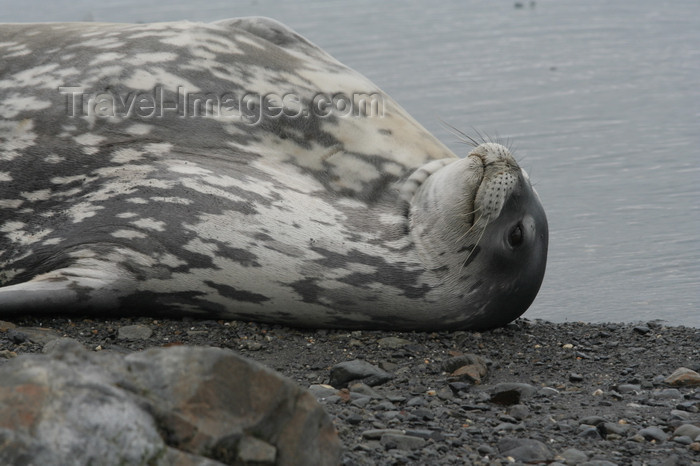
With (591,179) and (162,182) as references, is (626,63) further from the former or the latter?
(162,182)

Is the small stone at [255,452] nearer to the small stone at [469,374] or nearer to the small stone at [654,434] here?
the small stone at [654,434]

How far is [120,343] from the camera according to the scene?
14.2 ft

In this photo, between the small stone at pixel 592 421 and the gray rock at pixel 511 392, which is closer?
the small stone at pixel 592 421

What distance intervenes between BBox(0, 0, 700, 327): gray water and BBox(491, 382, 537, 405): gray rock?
134 cm

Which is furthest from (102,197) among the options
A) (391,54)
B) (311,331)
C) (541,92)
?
(391,54)

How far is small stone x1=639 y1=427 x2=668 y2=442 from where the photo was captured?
335 centimetres

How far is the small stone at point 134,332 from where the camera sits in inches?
173

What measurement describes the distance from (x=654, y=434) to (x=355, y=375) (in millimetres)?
1157

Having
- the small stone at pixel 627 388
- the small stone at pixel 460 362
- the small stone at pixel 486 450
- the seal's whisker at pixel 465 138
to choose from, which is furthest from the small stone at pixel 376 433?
the seal's whisker at pixel 465 138

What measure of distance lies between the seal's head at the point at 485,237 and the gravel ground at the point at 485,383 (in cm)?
19

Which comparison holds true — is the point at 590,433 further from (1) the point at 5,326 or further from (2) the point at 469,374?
(1) the point at 5,326

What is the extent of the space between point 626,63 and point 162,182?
6752 millimetres

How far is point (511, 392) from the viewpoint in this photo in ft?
12.7

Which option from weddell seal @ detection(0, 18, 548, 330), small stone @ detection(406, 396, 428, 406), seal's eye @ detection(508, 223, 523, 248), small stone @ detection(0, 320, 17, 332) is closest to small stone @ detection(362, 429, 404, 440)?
small stone @ detection(406, 396, 428, 406)
